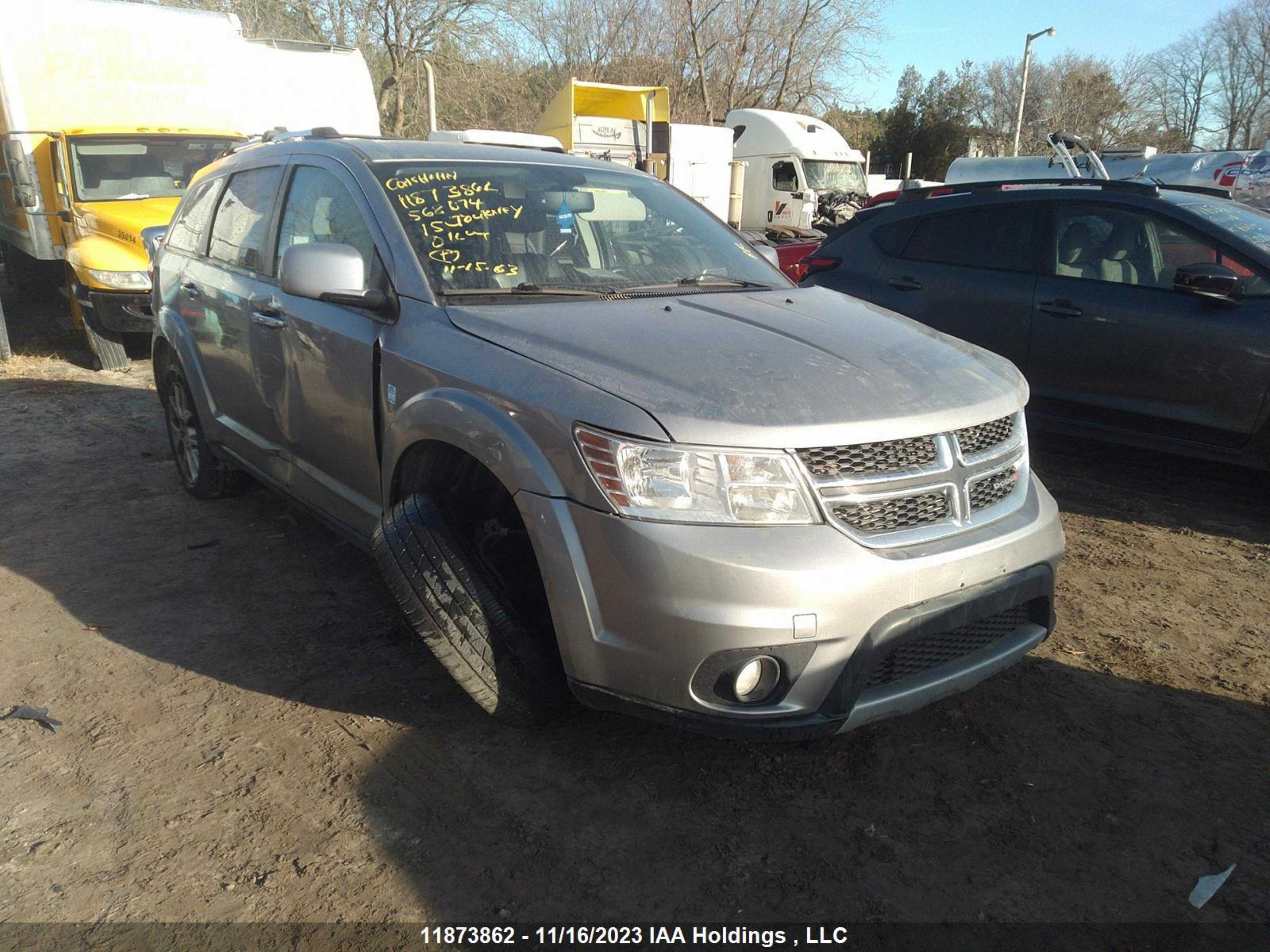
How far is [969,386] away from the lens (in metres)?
2.78

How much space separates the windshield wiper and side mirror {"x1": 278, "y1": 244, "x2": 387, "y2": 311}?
0.25 metres

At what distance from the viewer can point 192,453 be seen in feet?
16.9

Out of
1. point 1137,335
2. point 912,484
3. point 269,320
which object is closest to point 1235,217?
point 1137,335

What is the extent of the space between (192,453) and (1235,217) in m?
5.91

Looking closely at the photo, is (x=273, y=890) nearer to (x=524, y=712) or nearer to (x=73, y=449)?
(x=524, y=712)

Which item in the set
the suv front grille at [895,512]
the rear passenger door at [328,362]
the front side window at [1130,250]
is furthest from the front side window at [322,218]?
the front side window at [1130,250]

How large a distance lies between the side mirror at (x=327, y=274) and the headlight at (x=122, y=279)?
249 inches

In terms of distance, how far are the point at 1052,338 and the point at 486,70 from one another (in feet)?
89.0

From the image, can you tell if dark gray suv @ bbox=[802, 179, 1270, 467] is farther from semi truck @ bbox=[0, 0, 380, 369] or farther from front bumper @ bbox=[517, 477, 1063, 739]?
semi truck @ bbox=[0, 0, 380, 369]

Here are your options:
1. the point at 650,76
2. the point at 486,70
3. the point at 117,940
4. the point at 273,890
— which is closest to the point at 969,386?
the point at 273,890

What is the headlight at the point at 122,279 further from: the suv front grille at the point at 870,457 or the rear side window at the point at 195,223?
the suv front grille at the point at 870,457

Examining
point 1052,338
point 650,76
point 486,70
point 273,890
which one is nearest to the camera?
point 273,890

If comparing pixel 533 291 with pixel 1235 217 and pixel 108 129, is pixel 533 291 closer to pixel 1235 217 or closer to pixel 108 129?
pixel 1235 217

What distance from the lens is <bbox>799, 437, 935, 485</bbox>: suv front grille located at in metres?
2.39
